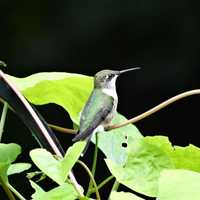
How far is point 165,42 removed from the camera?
3240 millimetres

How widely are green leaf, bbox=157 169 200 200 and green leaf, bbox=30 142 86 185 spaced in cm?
8

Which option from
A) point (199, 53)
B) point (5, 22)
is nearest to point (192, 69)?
point (199, 53)

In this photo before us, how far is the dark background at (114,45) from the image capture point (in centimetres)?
300

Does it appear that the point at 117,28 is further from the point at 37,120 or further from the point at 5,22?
the point at 37,120

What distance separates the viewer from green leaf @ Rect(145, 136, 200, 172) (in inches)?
29.9

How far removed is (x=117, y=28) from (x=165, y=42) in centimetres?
24

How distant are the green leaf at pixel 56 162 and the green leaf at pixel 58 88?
0.15 metres

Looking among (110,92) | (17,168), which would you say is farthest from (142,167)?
(110,92)

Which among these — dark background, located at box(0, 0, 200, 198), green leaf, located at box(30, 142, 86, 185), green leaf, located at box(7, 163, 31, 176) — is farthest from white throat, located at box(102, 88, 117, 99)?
dark background, located at box(0, 0, 200, 198)

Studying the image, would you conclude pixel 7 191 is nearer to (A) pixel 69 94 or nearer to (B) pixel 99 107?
(A) pixel 69 94

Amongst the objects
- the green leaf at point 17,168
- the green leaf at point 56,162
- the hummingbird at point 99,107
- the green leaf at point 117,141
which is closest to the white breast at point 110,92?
the hummingbird at point 99,107

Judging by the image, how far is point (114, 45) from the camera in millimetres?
3201

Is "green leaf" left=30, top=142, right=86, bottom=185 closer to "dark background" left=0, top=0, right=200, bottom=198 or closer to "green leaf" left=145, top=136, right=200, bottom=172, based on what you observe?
"green leaf" left=145, top=136, right=200, bottom=172

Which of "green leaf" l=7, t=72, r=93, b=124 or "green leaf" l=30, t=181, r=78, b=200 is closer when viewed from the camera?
"green leaf" l=30, t=181, r=78, b=200
